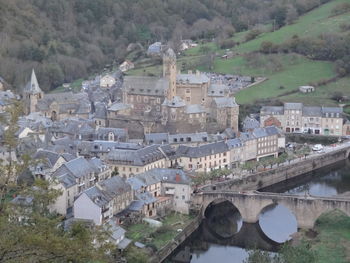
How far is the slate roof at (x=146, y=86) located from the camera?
2749 inches

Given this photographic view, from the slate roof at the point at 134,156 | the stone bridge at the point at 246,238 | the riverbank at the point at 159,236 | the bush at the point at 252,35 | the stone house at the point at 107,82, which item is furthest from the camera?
the bush at the point at 252,35

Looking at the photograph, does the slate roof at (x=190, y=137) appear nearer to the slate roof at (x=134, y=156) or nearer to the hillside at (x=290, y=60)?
the slate roof at (x=134, y=156)

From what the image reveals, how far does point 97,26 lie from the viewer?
126 m

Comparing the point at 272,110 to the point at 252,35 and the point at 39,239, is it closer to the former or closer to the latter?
the point at 252,35

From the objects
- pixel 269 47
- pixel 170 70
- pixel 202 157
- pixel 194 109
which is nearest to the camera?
pixel 202 157

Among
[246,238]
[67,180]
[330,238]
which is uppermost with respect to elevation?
[67,180]

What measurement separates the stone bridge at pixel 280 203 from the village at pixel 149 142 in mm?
2317

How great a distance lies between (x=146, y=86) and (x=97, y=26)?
192ft

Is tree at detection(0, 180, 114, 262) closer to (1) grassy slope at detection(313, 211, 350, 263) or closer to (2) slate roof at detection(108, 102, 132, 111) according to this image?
(1) grassy slope at detection(313, 211, 350, 263)

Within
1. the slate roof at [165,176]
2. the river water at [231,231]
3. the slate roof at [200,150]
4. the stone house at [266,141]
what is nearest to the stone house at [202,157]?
the slate roof at [200,150]

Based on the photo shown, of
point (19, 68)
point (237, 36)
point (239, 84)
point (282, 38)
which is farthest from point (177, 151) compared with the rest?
point (237, 36)

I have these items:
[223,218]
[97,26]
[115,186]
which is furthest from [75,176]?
[97,26]

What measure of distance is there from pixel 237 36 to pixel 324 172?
58292 millimetres

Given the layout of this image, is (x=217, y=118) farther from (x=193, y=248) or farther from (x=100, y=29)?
(x=100, y=29)
